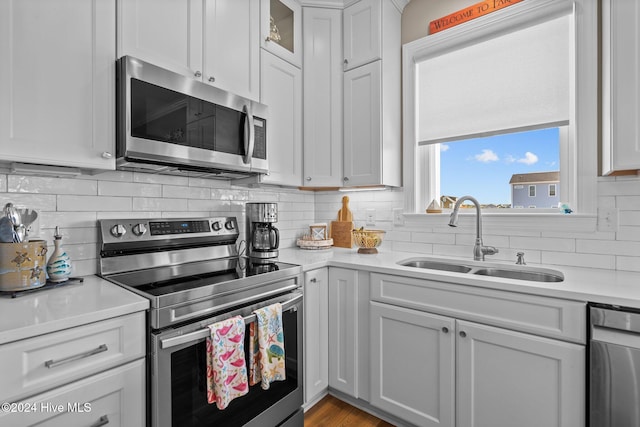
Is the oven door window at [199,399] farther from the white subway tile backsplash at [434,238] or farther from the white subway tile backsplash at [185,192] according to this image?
the white subway tile backsplash at [434,238]

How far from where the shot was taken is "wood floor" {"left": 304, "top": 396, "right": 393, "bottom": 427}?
6.03 feet

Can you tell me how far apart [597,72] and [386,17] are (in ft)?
4.37

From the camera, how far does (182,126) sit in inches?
59.4

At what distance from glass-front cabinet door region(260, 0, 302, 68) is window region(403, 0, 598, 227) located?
32.2 inches

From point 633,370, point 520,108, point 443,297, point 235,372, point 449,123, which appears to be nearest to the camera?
point 633,370

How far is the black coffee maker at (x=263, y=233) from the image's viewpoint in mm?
2002

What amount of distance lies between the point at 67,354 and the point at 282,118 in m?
1.72

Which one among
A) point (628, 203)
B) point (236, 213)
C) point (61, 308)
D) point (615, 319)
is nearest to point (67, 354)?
point (61, 308)

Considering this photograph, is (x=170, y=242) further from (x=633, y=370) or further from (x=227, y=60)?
(x=633, y=370)

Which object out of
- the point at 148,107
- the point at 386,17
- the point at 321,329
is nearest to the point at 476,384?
the point at 321,329

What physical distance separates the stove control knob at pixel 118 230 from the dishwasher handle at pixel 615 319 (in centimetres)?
206

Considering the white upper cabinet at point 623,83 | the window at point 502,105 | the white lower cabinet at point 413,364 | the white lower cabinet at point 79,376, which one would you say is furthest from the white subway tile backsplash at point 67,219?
the white upper cabinet at point 623,83

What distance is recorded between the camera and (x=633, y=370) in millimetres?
1134

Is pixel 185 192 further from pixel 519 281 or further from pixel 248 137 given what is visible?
pixel 519 281
